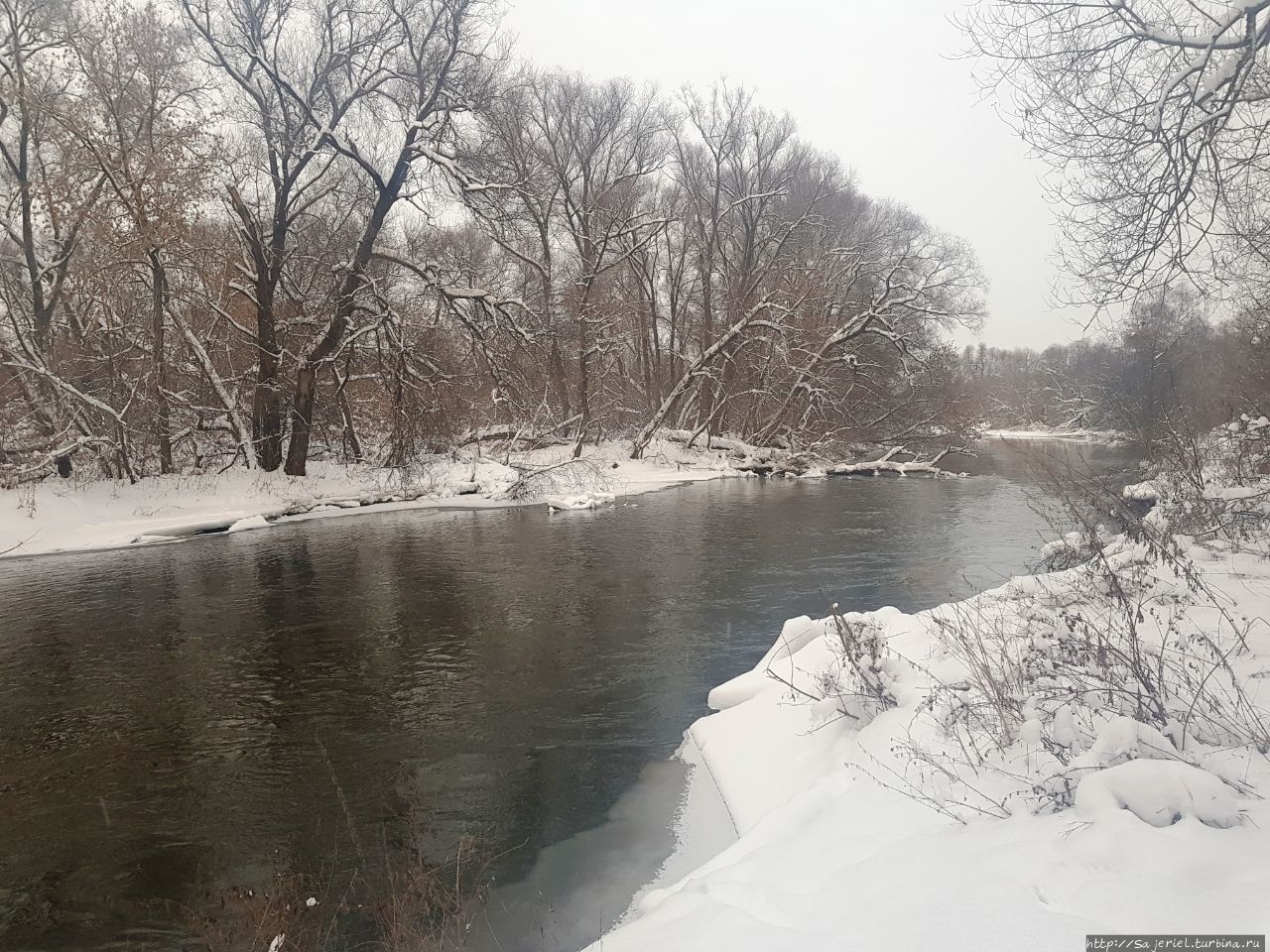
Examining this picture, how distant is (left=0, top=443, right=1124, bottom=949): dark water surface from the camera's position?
4.73 m

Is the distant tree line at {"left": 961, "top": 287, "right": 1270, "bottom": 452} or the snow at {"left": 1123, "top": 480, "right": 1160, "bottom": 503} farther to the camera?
the snow at {"left": 1123, "top": 480, "right": 1160, "bottom": 503}

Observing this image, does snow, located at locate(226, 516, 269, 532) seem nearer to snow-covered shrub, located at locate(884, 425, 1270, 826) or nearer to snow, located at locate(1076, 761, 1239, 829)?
snow-covered shrub, located at locate(884, 425, 1270, 826)

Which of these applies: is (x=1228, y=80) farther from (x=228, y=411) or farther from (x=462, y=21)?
(x=228, y=411)

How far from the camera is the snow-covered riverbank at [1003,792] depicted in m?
2.68

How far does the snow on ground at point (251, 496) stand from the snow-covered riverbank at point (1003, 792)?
14896 mm

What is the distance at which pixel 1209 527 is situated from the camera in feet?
24.8

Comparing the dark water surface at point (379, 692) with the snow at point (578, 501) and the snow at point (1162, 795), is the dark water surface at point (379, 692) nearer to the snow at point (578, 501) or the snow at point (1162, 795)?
the snow at point (1162, 795)

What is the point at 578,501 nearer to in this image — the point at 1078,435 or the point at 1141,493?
the point at 1141,493

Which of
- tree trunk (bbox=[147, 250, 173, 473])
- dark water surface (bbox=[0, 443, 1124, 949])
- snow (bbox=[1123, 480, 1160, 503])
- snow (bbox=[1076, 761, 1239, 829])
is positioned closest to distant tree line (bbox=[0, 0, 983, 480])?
tree trunk (bbox=[147, 250, 173, 473])

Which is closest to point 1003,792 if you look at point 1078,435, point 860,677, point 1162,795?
point 1162,795

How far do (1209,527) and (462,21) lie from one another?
2068cm

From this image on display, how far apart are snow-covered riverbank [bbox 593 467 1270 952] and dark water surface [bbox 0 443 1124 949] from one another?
973 mm

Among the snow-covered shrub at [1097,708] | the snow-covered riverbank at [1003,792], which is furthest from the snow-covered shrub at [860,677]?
the snow-covered shrub at [1097,708]

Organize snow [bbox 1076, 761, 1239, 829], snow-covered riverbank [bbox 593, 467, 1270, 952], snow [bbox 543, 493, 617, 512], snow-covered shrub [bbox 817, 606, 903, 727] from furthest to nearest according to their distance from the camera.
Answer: snow [bbox 543, 493, 617, 512] < snow-covered shrub [bbox 817, 606, 903, 727] < snow [bbox 1076, 761, 1239, 829] < snow-covered riverbank [bbox 593, 467, 1270, 952]
